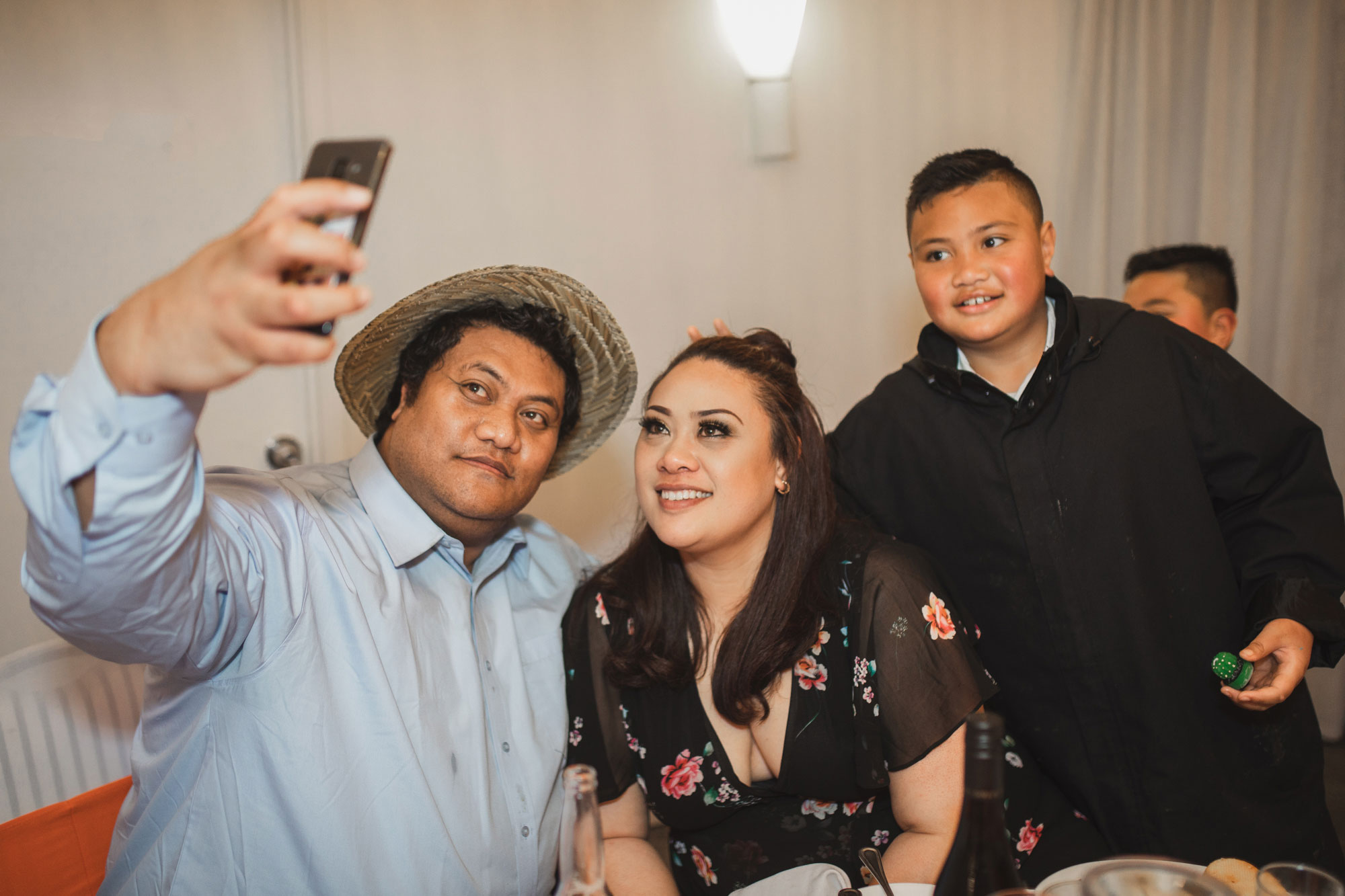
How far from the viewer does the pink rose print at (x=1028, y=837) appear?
166 cm

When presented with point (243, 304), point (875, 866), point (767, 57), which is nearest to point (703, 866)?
point (875, 866)

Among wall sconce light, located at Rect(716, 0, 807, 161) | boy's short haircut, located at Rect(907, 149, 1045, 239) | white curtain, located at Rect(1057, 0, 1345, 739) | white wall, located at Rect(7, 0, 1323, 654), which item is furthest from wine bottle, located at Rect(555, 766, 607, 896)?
white curtain, located at Rect(1057, 0, 1345, 739)

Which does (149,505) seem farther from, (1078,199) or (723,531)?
(1078,199)

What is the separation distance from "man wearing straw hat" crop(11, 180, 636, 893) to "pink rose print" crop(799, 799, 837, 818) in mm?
482

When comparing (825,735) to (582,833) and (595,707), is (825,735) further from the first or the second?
(582,833)

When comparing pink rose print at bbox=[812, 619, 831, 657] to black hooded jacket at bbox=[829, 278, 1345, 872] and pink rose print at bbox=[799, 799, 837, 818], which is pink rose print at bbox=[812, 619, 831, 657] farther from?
black hooded jacket at bbox=[829, 278, 1345, 872]

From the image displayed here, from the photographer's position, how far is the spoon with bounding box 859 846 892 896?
111cm

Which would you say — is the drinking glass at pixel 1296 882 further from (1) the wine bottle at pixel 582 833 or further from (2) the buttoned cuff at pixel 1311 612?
(2) the buttoned cuff at pixel 1311 612

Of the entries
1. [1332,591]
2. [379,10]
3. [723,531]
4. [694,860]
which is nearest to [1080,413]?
[1332,591]

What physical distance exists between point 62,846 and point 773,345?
5.63ft

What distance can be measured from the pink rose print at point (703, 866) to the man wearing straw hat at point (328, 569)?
28cm

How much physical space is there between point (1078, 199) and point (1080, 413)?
1.82 m

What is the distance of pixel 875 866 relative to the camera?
46.2 inches

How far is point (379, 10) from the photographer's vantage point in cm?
270
